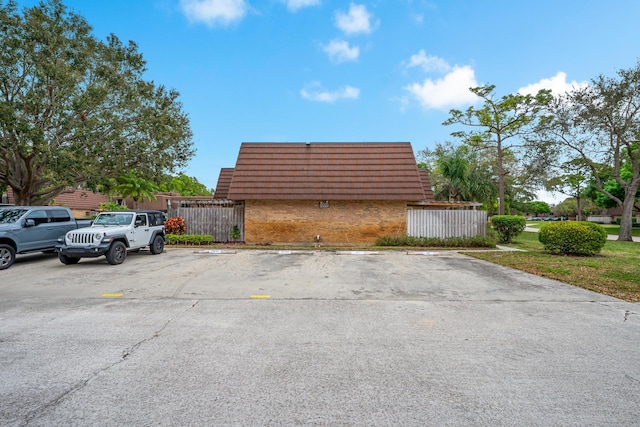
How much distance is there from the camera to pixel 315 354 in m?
3.72

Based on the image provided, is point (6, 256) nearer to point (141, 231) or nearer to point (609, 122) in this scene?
point (141, 231)

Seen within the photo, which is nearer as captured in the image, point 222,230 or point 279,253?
point 279,253

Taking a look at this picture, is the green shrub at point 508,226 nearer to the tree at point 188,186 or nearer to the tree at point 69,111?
the tree at point 69,111

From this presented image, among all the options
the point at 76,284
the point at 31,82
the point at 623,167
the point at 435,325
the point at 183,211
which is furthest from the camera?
the point at 623,167

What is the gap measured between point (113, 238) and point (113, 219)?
59.2 inches

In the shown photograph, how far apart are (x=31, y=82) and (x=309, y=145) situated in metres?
14.1

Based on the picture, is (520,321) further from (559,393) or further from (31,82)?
(31,82)

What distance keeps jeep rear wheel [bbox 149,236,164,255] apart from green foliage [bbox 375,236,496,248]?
10.3m

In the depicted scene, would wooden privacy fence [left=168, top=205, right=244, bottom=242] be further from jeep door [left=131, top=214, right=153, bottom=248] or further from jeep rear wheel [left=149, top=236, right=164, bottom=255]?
jeep door [left=131, top=214, right=153, bottom=248]

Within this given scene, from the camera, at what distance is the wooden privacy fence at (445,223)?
658 inches

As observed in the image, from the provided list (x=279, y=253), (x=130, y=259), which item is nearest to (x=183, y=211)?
(x=130, y=259)

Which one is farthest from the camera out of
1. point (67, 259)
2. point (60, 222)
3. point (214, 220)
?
point (214, 220)

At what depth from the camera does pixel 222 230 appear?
1706cm

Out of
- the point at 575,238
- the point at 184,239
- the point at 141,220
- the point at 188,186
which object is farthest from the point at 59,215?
the point at 188,186
